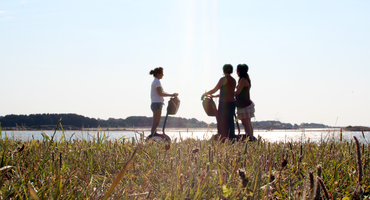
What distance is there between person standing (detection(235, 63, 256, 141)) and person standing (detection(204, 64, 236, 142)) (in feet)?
0.73

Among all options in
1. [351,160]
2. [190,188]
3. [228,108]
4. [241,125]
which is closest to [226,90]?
[228,108]

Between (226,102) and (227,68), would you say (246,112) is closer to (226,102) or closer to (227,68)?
(226,102)

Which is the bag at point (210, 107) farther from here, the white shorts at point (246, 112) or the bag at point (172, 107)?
the bag at point (172, 107)

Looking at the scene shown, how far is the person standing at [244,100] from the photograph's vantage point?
23.2 feet

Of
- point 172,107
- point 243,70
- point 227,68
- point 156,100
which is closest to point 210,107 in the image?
point 227,68

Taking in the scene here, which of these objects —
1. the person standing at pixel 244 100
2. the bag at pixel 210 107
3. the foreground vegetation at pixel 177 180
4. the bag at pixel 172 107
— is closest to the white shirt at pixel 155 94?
the bag at pixel 172 107

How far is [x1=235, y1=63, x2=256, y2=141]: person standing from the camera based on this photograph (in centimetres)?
707

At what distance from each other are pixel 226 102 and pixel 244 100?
0.52m

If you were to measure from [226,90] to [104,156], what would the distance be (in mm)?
5077

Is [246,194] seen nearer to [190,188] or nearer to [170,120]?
[190,188]

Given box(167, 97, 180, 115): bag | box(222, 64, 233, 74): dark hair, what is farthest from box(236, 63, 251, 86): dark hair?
box(167, 97, 180, 115): bag

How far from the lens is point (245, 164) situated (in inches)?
91.1

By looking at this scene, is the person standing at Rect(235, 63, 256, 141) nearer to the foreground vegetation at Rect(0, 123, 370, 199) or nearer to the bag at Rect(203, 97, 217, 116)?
the bag at Rect(203, 97, 217, 116)

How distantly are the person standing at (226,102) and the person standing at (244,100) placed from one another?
0.22 metres
